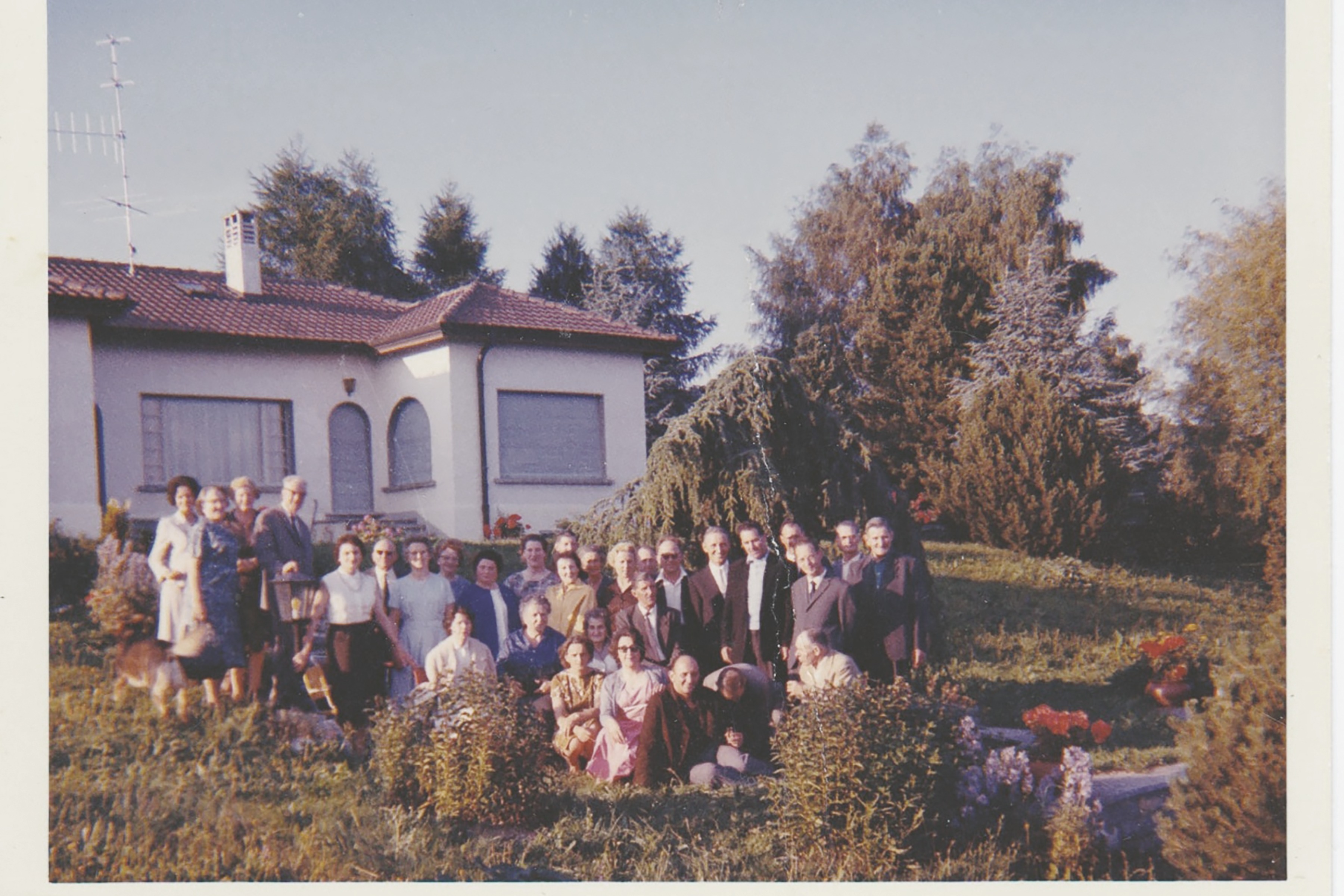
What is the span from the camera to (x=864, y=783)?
17.2 ft

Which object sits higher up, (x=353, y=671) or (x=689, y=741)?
(x=353, y=671)

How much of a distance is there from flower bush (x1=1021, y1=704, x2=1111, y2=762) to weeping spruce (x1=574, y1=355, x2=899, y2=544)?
1682 mm

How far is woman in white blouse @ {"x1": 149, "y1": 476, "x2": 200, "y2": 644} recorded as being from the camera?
624 centimetres

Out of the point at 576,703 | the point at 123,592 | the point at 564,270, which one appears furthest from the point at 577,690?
the point at 564,270

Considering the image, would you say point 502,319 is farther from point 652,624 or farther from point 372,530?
point 652,624

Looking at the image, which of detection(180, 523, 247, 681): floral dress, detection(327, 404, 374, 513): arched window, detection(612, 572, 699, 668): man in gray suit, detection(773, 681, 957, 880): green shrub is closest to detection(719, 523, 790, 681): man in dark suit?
detection(612, 572, 699, 668): man in gray suit

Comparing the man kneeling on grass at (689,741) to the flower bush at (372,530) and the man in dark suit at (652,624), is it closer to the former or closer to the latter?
the man in dark suit at (652,624)

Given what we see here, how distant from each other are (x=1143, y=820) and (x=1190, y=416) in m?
3.00

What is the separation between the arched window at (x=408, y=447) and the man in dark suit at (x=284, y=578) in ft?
4.89

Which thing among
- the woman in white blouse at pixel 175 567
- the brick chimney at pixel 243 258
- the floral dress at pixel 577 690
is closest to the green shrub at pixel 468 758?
the floral dress at pixel 577 690

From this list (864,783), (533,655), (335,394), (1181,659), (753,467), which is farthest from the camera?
(335,394)

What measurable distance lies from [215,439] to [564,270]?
9.81ft

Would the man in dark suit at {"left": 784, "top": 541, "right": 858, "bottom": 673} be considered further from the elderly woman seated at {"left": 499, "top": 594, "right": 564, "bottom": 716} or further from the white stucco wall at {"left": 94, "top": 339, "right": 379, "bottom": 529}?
the white stucco wall at {"left": 94, "top": 339, "right": 379, "bottom": 529}

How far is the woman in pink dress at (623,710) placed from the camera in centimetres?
625
